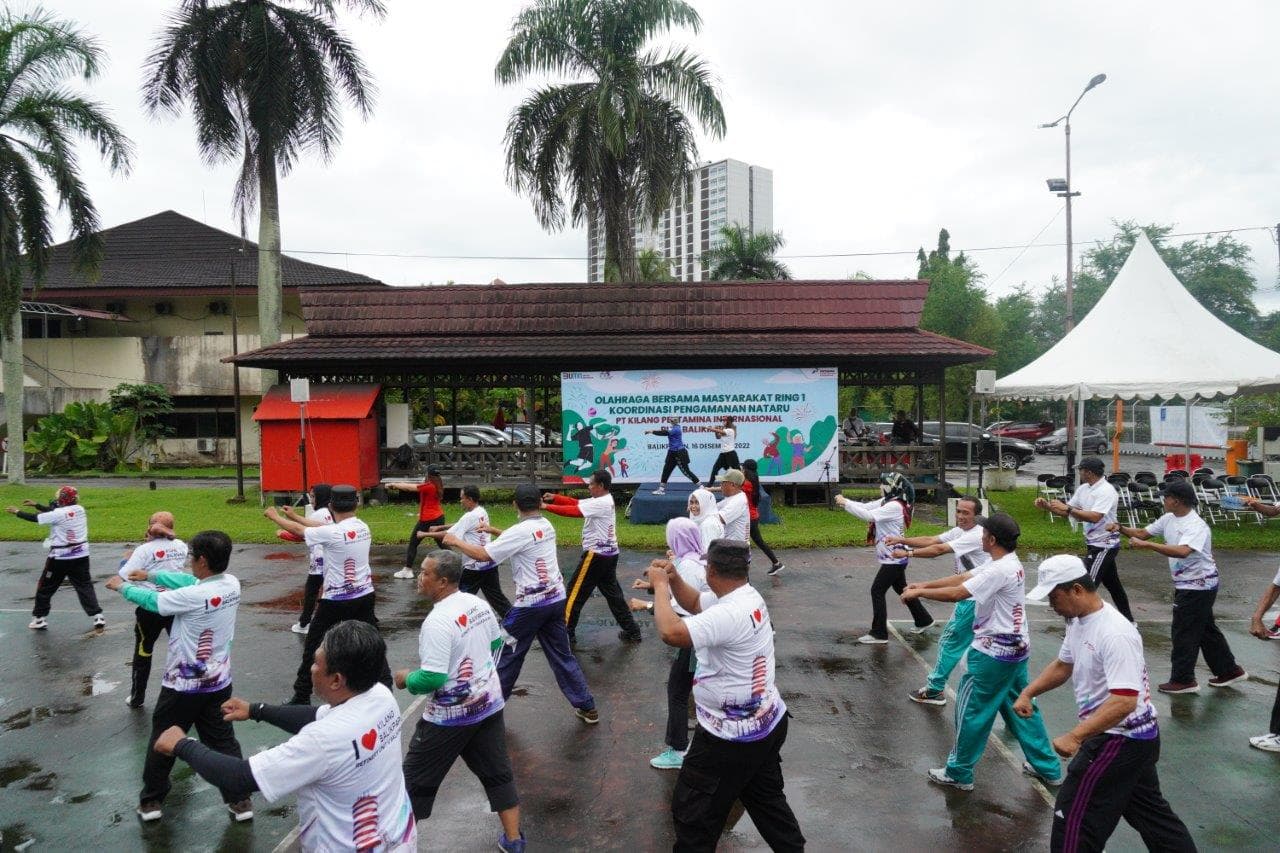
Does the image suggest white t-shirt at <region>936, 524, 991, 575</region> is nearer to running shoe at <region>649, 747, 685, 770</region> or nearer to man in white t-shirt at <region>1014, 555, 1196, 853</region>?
man in white t-shirt at <region>1014, 555, 1196, 853</region>

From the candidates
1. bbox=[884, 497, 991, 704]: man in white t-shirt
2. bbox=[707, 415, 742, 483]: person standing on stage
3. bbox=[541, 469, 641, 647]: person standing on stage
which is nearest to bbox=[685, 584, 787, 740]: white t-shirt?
bbox=[884, 497, 991, 704]: man in white t-shirt

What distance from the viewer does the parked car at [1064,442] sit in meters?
33.6

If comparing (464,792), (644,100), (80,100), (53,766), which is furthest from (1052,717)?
(80,100)

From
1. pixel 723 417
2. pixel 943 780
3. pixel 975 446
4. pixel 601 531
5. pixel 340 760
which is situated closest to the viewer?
pixel 340 760

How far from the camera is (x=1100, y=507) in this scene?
9.21 meters

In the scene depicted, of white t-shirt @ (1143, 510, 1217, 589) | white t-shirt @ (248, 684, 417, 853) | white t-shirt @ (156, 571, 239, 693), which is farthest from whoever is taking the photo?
white t-shirt @ (1143, 510, 1217, 589)

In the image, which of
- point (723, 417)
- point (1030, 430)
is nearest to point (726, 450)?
point (723, 417)

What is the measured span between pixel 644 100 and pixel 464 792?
72.1 ft

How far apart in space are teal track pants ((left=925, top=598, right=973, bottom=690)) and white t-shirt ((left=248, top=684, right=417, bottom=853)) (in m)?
4.85

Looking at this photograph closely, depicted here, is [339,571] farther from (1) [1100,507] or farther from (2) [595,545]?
(1) [1100,507]

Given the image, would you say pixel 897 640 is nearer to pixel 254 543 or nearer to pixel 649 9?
pixel 254 543

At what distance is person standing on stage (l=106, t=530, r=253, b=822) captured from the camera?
520 cm

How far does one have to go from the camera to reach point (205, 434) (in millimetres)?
32875

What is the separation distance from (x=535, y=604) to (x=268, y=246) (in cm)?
2010
